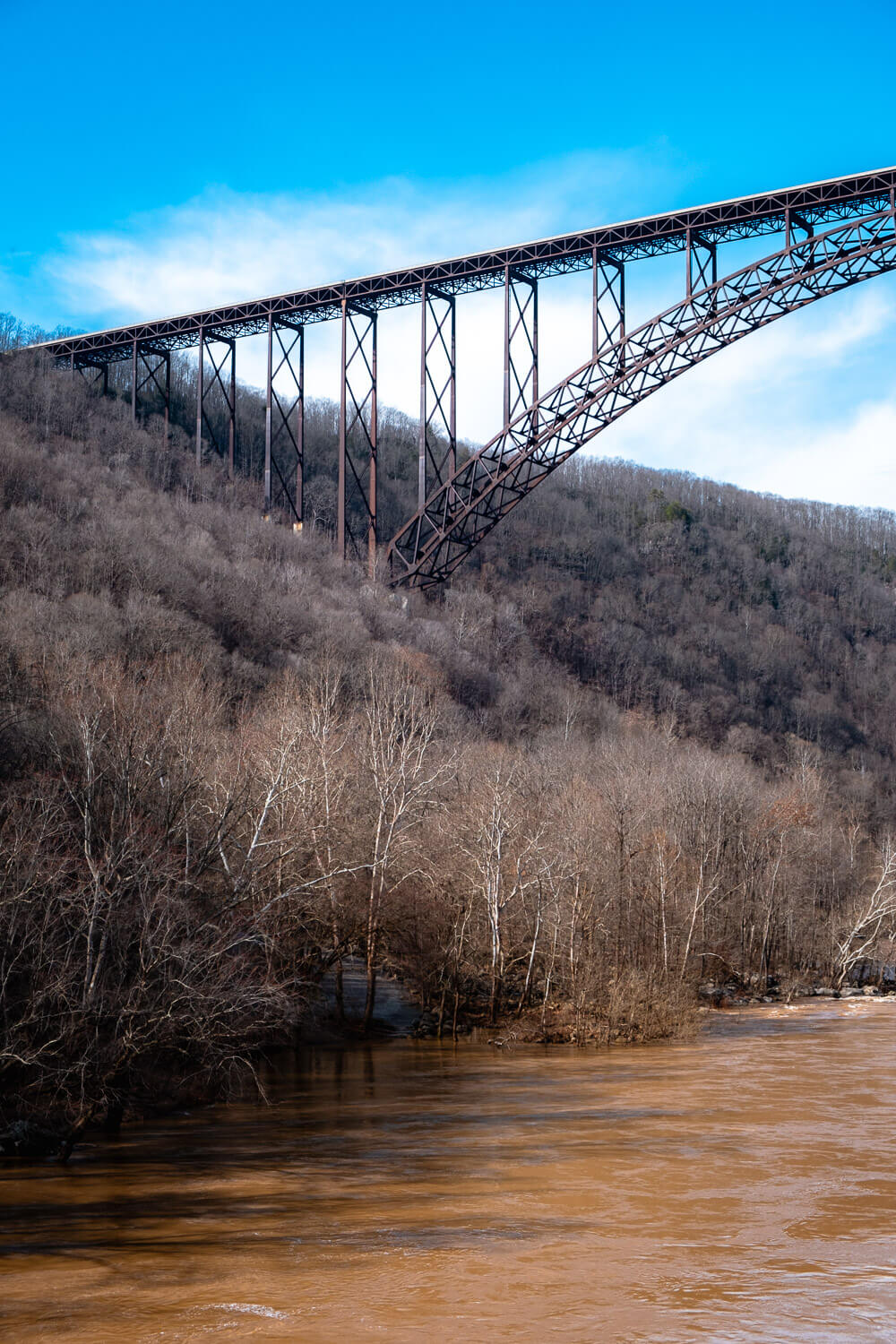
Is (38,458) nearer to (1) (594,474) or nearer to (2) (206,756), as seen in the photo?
(2) (206,756)

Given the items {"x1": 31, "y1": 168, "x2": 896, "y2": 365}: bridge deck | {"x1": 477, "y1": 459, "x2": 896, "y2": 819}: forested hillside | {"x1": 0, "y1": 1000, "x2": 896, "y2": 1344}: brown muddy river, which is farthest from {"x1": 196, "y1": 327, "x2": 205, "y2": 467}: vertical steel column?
{"x1": 0, "y1": 1000, "x2": 896, "y2": 1344}: brown muddy river

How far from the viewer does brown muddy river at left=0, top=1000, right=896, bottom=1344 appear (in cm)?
982

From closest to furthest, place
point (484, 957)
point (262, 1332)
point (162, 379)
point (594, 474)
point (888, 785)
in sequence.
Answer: point (262, 1332), point (484, 957), point (888, 785), point (162, 379), point (594, 474)

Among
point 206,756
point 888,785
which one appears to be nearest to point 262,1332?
point 206,756

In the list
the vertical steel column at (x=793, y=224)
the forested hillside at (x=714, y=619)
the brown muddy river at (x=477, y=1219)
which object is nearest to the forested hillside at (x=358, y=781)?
the forested hillside at (x=714, y=619)

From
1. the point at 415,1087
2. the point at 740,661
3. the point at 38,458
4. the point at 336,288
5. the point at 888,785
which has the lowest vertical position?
the point at 415,1087

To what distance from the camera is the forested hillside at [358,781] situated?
15.8 m

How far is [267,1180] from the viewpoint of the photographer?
13.8 m

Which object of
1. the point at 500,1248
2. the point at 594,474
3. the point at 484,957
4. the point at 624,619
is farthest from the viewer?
the point at 594,474

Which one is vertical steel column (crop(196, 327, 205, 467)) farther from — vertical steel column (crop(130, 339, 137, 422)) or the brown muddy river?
the brown muddy river

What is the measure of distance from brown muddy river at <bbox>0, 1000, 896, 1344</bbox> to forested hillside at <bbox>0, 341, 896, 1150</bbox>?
1.68 metres

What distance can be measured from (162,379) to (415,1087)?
1896 inches

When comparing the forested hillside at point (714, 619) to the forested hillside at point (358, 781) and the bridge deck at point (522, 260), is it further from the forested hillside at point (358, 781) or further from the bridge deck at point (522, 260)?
the bridge deck at point (522, 260)

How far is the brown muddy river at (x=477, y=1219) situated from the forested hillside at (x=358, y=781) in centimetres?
168
